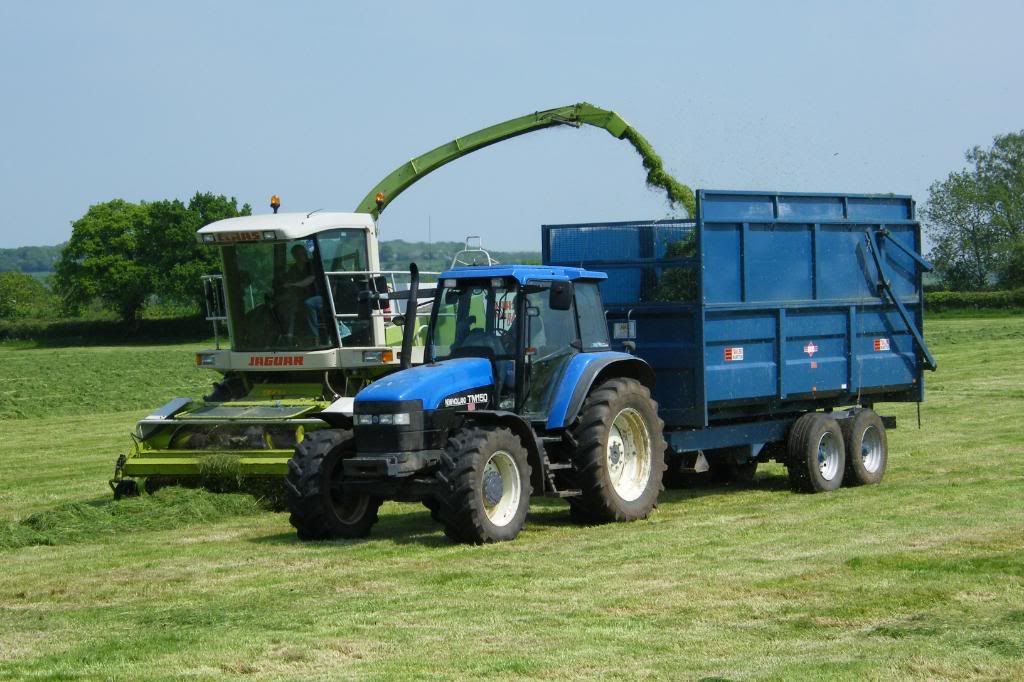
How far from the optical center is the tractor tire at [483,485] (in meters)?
10.6

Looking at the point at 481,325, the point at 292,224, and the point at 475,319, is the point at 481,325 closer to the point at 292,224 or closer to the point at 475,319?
the point at 475,319

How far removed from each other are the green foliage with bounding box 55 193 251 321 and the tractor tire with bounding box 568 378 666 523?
75.9 meters

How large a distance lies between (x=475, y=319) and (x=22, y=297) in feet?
393

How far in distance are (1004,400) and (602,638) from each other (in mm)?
17338

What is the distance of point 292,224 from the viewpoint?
14.8m

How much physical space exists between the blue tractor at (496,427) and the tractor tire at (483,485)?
0.01 meters

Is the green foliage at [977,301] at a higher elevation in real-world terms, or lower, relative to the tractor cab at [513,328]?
lower

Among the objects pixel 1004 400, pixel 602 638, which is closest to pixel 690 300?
pixel 602 638

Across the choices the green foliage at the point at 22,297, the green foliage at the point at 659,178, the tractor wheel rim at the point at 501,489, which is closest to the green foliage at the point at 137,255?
the green foliage at the point at 22,297

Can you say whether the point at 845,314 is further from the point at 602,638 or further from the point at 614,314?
the point at 602,638

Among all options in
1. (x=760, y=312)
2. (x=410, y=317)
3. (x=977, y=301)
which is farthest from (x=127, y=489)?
(x=977, y=301)

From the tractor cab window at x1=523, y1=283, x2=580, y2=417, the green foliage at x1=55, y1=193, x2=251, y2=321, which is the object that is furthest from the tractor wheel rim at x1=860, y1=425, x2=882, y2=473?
the green foliage at x1=55, y1=193, x2=251, y2=321

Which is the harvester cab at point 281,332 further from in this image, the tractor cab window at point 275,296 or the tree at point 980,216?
the tree at point 980,216

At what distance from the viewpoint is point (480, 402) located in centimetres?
1140
